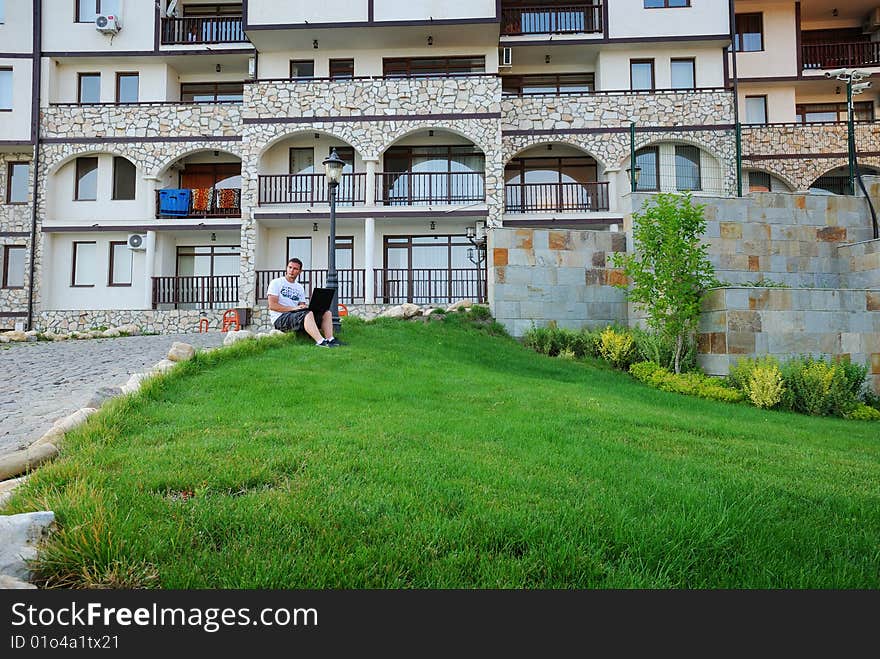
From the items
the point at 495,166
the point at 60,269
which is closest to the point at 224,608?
the point at 495,166

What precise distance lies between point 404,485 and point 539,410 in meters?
2.78

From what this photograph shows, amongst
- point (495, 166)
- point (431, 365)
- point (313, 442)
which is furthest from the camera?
point (495, 166)

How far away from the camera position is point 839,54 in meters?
23.2

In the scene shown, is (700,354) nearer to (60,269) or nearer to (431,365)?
(431,365)

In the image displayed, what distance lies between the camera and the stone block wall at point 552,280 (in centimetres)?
1352

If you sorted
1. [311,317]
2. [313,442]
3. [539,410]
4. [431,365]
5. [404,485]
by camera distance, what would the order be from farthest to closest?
1. [311,317]
2. [431,365]
3. [539,410]
4. [313,442]
5. [404,485]

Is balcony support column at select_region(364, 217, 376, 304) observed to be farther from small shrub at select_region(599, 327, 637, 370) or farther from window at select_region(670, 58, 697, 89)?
window at select_region(670, 58, 697, 89)

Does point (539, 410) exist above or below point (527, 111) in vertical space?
below

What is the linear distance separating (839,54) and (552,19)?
10.2m

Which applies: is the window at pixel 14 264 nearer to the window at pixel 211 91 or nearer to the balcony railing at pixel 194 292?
the balcony railing at pixel 194 292

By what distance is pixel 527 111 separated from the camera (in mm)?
20453

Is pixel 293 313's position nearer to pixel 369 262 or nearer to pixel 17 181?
pixel 369 262

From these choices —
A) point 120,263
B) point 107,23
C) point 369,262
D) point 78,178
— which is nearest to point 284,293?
point 369,262

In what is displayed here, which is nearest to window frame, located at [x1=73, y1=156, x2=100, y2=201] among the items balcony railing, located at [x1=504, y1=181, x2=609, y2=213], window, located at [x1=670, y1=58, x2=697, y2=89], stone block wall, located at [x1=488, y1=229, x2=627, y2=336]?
balcony railing, located at [x1=504, y1=181, x2=609, y2=213]
